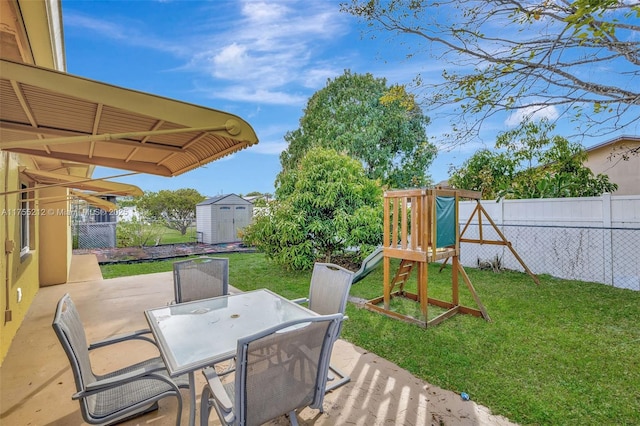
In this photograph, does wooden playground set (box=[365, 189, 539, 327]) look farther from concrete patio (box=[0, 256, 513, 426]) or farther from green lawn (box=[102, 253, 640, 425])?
concrete patio (box=[0, 256, 513, 426])

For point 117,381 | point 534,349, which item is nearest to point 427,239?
point 534,349

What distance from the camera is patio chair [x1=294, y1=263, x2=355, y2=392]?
2.86 metres

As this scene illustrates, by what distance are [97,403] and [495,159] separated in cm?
1074

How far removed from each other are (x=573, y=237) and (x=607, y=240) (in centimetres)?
59

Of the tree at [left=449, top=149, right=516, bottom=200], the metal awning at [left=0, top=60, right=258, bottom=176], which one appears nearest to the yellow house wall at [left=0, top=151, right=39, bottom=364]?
the metal awning at [left=0, top=60, right=258, bottom=176]

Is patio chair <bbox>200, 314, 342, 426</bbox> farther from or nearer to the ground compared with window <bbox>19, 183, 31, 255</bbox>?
nearer to the ground

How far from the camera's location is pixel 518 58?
474 centimetres

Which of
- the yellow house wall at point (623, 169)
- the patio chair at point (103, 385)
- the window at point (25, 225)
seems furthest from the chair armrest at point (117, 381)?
the yellow house wall at point (623, 169)

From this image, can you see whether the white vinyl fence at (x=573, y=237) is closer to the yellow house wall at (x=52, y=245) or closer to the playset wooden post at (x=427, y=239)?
the playset wooden post at (x=427, y=239)

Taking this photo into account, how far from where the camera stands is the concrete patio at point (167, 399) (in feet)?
8.23

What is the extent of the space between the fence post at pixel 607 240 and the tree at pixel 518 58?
100 inches

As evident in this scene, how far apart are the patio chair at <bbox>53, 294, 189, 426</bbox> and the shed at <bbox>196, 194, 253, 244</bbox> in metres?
13.5

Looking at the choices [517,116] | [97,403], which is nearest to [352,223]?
[517,116]

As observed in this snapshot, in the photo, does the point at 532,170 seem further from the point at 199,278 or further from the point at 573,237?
the point at 199,278
